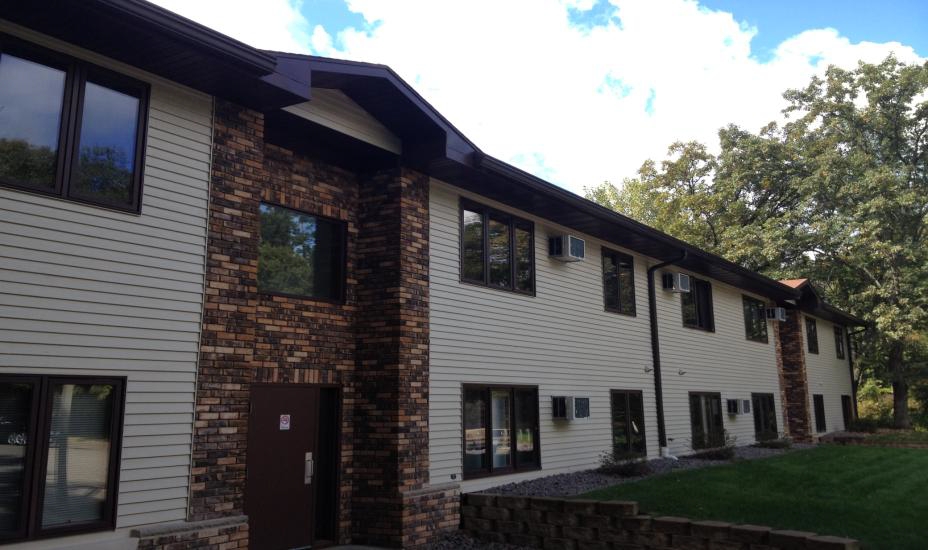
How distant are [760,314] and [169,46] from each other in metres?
19.7

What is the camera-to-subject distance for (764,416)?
20.4 meters

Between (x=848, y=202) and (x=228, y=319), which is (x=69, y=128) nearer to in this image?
(x=228, y=319)

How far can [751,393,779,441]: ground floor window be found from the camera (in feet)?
65.2

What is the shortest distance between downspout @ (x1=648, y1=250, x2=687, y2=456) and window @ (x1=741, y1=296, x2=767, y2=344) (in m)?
6.26

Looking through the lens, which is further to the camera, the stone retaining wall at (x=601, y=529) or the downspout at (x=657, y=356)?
the downspout at (x=657, y=356)

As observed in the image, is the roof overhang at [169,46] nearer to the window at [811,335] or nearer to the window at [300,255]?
the window at [300,255]

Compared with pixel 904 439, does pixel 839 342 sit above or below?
above

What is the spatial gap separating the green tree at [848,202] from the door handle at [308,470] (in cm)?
2471

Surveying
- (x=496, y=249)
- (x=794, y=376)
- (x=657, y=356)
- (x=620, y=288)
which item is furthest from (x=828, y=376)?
(x=496, y=249)

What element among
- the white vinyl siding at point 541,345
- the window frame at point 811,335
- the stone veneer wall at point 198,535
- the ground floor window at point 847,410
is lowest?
the stone veneer wall at point 198,535

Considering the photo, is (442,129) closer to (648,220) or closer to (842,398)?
(842,398)

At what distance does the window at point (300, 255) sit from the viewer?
8352 millimetres

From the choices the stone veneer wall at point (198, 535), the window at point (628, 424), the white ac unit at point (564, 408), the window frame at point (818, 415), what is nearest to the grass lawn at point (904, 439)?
the window frame at point (818, 415)

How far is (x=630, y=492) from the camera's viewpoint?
10.1 metres
